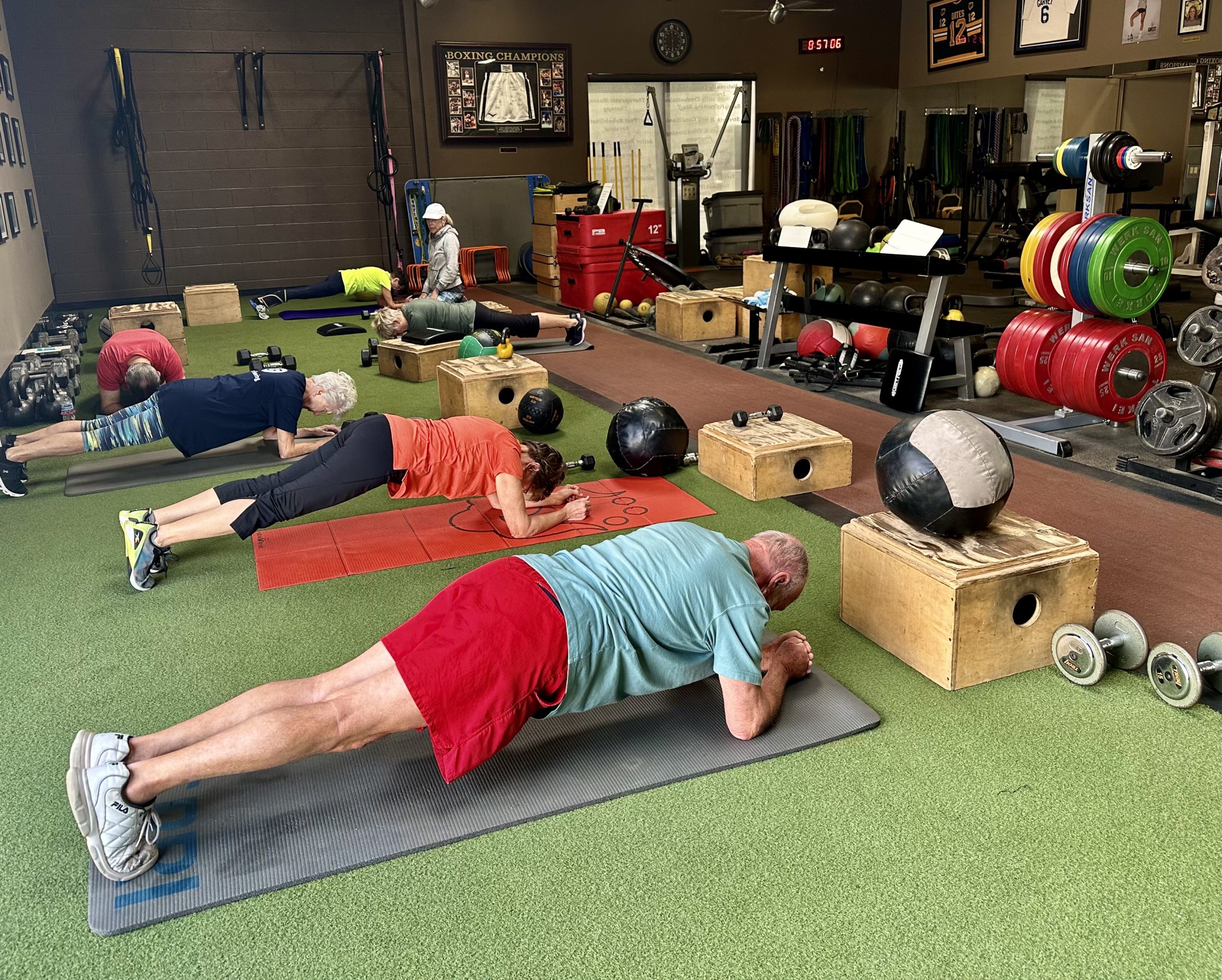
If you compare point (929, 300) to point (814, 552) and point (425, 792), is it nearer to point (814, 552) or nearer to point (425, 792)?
point (814, 552)

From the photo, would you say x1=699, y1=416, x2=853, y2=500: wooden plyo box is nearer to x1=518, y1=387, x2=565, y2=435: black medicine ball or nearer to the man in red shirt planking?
x1=518, y1=387, x2=565, y2=435: black medicine ball

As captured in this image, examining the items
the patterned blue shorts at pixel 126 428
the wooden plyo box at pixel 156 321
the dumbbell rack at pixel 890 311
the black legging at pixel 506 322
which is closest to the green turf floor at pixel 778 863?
the patterned blue shorts at pixel 126 428

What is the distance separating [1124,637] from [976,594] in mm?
456

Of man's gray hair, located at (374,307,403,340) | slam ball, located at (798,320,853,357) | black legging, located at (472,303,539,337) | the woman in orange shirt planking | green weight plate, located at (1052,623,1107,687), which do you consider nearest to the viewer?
green weight plate, located at (1052,623,1107,687)

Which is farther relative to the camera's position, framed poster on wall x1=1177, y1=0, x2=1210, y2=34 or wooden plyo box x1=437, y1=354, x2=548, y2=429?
framed poster on wall x1=1177, y1=0, x2=1210, y2=34

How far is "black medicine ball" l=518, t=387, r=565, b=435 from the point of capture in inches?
194

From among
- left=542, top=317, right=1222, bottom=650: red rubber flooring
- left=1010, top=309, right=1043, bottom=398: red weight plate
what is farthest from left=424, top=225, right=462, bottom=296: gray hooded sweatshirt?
left=1010, top=309, right=1043, bottom=398: red weight plate

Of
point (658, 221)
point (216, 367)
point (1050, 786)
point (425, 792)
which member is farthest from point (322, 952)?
point (658, 221)

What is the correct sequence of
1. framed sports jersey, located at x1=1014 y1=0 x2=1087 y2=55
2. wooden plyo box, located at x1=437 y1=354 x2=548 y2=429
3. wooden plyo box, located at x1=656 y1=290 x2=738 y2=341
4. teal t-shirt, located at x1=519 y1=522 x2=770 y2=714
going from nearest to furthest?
teal t-shirt, located at x1=519 y1=522 x2=770 y2=714 < wooden plyo box, located at x1=437 y1=354 x2=548 y2=429 < wooden plyo box, located at x1=656 y1=290 x2=738 y2=341 < framed sports jersey, located at x1=1014 y1=0 x2=1087 y2=55

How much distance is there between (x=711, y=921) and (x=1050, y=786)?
2.89ft

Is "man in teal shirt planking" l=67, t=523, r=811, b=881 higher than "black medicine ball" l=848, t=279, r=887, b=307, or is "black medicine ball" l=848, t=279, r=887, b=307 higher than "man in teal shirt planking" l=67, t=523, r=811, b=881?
"black medicine ball" l=848, t=279, r=887, b=307

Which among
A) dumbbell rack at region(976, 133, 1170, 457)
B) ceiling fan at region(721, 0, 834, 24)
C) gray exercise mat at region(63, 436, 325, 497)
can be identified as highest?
ceiling fan at region(721, 0, 834, 24)

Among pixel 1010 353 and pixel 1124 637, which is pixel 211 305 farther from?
pixel 1124 637

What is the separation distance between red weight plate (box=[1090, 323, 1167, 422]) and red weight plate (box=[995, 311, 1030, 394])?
428mm
